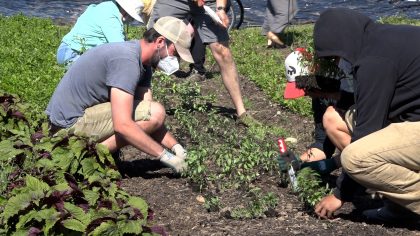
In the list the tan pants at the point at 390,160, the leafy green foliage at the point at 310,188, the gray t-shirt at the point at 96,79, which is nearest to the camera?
the tan pants at the point at 390,160

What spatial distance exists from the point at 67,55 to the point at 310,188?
2.67 meters

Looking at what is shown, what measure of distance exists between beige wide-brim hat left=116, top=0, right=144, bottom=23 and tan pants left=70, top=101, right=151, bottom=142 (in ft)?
3.85

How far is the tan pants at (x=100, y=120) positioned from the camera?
6223mm

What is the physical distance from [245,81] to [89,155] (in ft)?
14.5

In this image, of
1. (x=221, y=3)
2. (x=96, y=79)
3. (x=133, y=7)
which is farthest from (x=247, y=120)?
(x=96, y=79)

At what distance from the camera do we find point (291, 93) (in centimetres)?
603

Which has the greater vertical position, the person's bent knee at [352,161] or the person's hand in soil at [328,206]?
the person's bent knee at [352,161]

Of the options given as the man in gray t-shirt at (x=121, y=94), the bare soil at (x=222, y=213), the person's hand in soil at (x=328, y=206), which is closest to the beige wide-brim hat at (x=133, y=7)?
the man in gray t-shirt at (x=121, y=94)

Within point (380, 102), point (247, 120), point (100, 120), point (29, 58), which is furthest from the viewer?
point (29, 58)

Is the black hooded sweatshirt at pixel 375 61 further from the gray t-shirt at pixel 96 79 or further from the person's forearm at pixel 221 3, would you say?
the person's forearm at pixel 221 3

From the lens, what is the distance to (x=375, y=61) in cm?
501

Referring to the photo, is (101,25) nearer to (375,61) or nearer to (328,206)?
(328,206)

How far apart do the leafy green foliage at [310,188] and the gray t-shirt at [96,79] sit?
1193mm

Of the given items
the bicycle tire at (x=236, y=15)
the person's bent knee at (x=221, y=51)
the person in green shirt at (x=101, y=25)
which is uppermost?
the person in green shirt at (x=101, y=25)
